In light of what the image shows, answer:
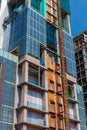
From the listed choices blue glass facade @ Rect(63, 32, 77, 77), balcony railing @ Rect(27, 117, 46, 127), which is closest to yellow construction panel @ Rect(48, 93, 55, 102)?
balcony railing @ Rect(27, 117, 46, 127)

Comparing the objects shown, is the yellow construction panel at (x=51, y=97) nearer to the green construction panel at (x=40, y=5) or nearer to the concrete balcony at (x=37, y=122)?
the concrete balcony at (x=37, y=122)

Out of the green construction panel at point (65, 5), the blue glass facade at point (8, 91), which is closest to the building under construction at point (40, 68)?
the blue glass facade at point (8, 91)

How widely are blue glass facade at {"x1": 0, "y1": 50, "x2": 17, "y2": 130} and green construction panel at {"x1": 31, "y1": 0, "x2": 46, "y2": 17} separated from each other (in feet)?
87.0

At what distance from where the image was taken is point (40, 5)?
3730 inches

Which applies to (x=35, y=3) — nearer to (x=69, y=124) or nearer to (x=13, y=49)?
(x=13, y=49)

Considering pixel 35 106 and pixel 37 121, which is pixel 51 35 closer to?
pixel 35 106

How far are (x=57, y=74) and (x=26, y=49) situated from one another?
1502 cm

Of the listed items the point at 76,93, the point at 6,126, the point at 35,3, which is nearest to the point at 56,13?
the point at 35,3

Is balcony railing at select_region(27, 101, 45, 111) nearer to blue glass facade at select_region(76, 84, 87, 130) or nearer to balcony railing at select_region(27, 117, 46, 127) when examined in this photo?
balcony railing at select_region(27, 117, 46, 127)

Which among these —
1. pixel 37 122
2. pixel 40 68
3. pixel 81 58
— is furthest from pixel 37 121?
pixel 81 58

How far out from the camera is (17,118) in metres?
66.2

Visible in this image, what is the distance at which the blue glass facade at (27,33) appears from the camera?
7806 centimetres

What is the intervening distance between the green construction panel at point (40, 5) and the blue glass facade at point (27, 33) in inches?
179

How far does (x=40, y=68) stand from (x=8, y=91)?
15.1m
